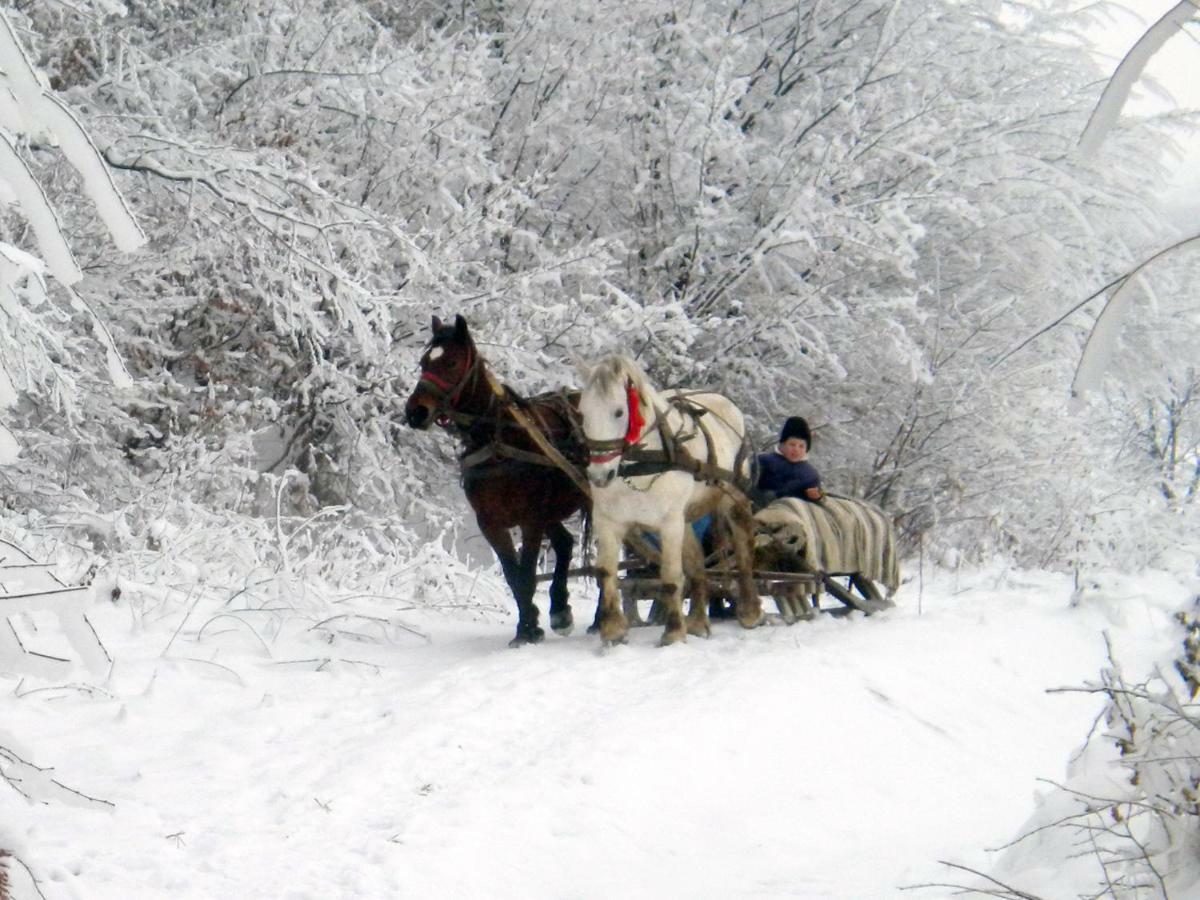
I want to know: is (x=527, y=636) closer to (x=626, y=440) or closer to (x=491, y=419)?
(x=491, y=419)

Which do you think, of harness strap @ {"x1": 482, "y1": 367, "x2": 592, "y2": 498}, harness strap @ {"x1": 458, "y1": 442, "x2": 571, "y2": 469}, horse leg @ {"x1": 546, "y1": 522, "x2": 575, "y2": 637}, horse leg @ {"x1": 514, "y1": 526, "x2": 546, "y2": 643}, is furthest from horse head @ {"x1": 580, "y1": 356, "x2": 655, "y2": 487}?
horse leg @ {"x1": 546, "y1": 522, "x2": 575, "y2": 637}

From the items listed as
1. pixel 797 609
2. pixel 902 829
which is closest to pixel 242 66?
pixel 797 609

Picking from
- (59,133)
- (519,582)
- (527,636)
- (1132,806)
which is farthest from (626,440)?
(59,133)

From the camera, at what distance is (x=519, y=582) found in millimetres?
6938

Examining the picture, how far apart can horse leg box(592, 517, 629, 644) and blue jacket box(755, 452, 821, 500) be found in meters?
1.60

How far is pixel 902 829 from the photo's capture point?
14.9 feet

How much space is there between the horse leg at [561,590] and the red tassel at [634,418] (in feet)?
4.06

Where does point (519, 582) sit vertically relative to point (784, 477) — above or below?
below

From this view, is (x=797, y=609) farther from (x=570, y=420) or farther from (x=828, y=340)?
(x=828, y=340)

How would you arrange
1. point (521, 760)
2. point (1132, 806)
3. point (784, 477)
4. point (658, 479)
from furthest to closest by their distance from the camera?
point (784, 477) < point (658, 479) < point (521, 760) < point (1132, 806)

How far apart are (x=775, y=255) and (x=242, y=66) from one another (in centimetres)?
585

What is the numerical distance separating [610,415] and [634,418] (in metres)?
0.19

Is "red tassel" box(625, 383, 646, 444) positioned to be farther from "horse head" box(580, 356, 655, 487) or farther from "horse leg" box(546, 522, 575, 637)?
"horse leg" box(546, 522, 575, 637)

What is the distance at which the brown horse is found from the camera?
6723mm
